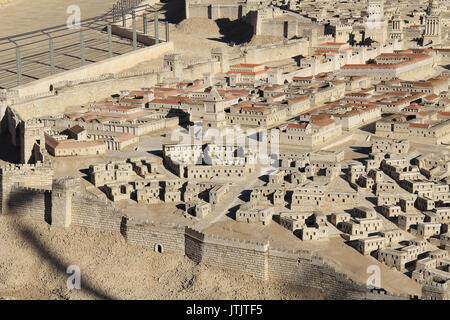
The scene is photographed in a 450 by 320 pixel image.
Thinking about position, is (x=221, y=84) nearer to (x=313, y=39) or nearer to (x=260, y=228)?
(x=313, y=39)

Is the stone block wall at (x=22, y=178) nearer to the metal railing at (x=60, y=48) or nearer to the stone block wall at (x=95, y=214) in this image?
the stone block wall at (x=95, y=214)

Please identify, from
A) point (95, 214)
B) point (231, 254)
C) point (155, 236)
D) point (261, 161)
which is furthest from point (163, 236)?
point (261, 161)

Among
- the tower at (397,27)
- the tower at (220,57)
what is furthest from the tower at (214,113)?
the tower at (397,27)

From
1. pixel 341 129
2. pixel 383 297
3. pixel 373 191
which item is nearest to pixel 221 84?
pixel 341 129

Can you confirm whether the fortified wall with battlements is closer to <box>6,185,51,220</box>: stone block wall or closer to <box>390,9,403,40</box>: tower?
<box>6,185,51,220</box>: stone block wall

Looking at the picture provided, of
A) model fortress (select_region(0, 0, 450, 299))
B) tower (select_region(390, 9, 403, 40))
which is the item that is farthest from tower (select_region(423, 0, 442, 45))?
model fortress (select_region(0, 0, 450, 299))

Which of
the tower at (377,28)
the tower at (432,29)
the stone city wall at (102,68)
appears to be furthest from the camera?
the tower at (377,28)
